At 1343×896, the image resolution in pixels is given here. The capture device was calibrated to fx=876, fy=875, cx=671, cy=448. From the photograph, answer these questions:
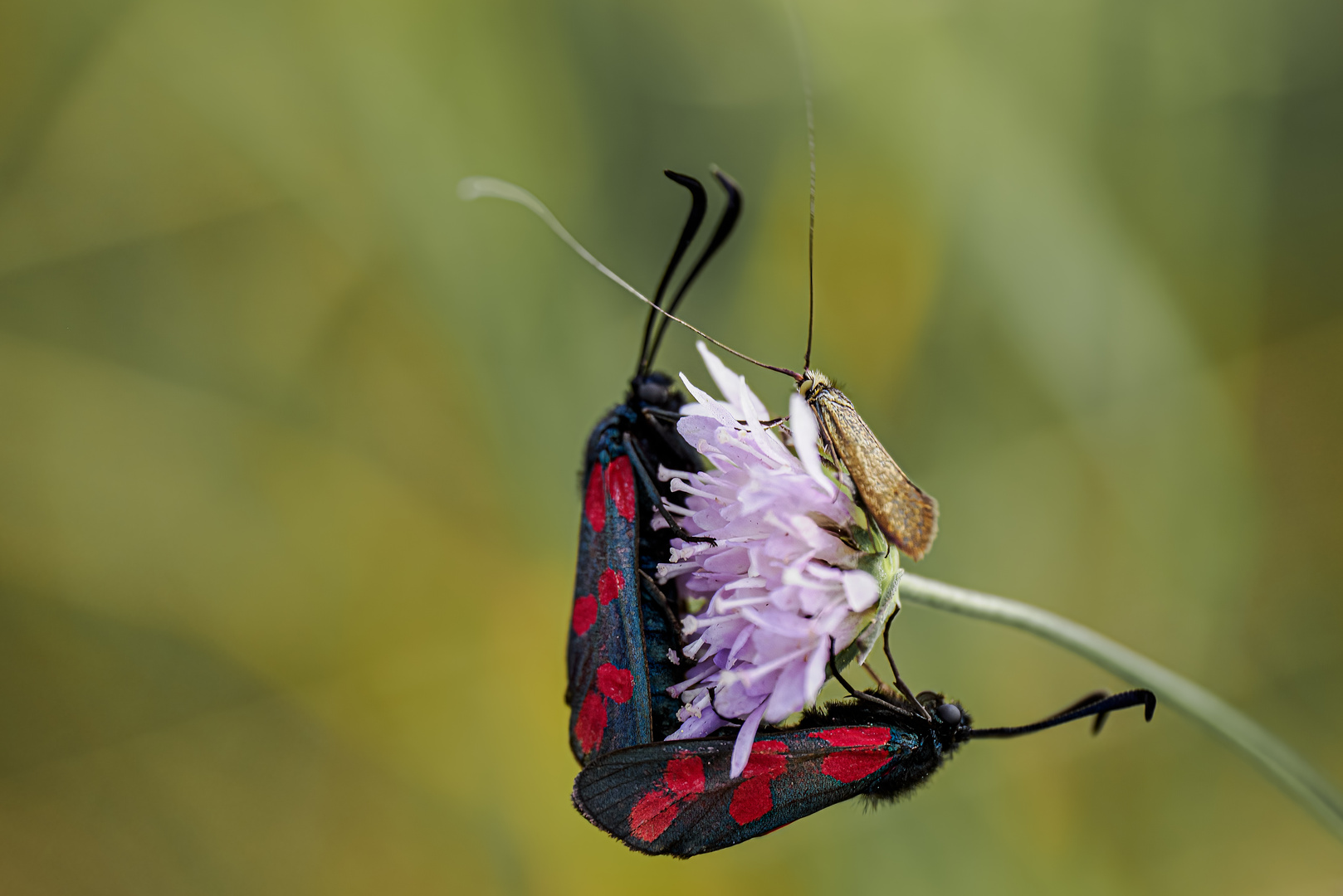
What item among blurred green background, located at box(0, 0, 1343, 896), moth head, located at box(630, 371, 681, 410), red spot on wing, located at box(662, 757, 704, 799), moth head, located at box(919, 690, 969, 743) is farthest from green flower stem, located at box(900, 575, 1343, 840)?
blurred green background, located at box(0, 0, 1343, 896)

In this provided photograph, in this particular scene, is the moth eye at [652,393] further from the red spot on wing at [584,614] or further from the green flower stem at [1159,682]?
the green flower stem at [1159,682]

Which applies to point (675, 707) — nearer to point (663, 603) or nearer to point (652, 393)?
point (663, 603)

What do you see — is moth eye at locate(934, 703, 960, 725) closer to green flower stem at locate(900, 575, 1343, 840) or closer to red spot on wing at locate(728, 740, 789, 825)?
green flower stem at locate(900, 575, 1343, 840)

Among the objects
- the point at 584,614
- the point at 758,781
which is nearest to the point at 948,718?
the point at 758,781

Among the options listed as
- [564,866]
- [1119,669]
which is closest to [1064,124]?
[1119,669]

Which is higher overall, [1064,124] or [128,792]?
[1064,124]

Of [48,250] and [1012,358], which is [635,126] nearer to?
[1012,358]
